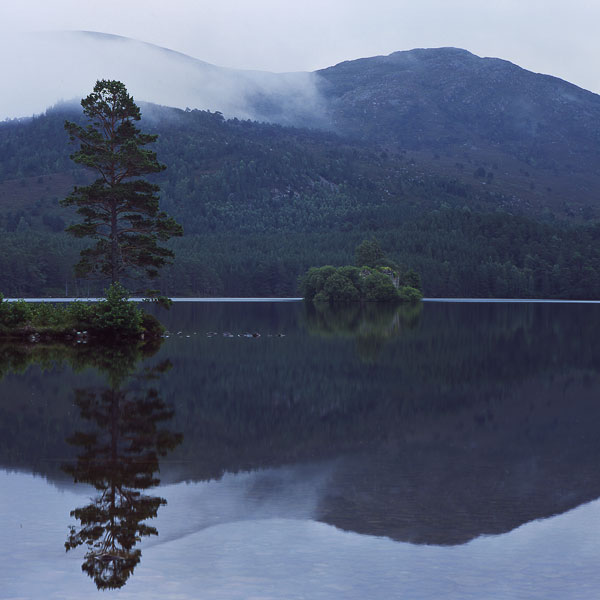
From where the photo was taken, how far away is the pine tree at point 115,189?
57.3m

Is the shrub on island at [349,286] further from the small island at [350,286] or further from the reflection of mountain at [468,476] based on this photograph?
the reflection of mountain at [468,476]

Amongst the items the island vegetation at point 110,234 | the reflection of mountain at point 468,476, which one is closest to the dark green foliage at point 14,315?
the island vegetation at point 110,234

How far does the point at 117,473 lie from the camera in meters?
15.8

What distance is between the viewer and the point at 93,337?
56188 millimetres

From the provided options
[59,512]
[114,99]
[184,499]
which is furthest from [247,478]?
[114,99]

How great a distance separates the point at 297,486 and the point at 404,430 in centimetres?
673

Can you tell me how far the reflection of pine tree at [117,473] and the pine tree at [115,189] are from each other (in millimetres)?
32935

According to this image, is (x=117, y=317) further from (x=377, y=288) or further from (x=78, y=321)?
(x=377, y=288)

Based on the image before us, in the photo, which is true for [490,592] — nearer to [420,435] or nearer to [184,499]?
[184,499]

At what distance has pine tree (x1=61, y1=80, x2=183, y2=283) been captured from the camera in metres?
57.3

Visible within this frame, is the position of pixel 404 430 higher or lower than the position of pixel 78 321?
higher

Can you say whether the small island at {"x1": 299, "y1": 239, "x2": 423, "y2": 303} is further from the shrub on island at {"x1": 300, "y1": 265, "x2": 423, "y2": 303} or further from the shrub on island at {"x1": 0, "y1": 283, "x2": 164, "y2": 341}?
the shrub on island at {"x1": 0, "y1": 283, "x2": 164, "y2": 341}

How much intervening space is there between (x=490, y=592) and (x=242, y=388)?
65.5 feet

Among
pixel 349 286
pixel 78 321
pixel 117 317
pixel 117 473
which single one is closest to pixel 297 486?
pixel 117 473
